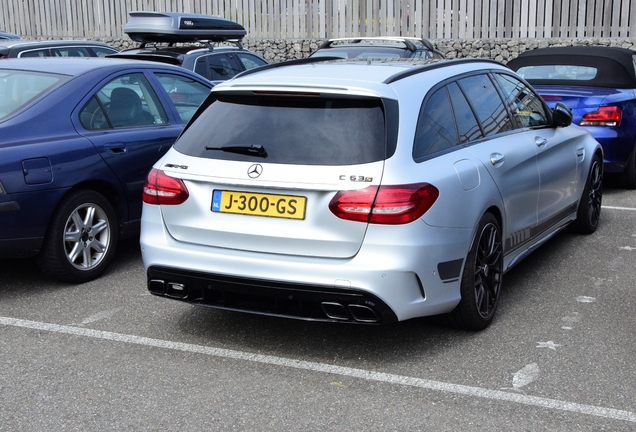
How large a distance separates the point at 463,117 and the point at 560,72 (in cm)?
497

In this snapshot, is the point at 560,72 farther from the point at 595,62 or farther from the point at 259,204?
the point at 259,204

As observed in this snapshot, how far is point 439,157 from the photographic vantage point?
14.9 feet

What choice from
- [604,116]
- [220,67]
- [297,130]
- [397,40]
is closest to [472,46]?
[397,40]

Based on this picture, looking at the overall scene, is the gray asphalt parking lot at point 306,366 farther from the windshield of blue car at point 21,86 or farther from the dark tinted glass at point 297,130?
the windshield of blue car at point 21,86

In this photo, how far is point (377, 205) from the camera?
411cm

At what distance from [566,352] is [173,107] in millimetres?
3866

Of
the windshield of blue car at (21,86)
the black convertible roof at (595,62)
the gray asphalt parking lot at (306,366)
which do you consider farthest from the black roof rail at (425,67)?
the black convertible roof at (595,62)

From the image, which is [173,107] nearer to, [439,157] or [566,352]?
[439,157]

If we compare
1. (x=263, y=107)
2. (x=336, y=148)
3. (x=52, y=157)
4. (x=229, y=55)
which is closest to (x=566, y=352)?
(x=336, y=148)

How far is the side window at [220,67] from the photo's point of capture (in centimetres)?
1162

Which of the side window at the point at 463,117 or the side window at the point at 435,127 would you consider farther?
the side window at the point at 463,117

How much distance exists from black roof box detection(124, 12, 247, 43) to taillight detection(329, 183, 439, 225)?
8213mm

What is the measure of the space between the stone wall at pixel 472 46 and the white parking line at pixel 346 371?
14.5 m

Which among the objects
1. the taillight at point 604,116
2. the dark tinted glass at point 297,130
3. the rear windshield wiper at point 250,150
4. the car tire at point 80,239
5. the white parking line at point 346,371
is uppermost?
the dark tinted glass at point 297,130
